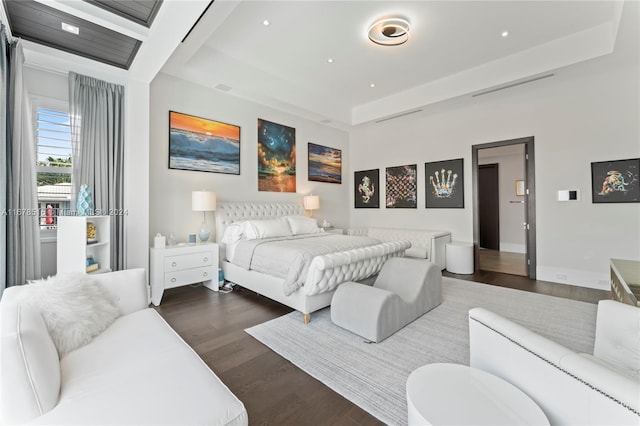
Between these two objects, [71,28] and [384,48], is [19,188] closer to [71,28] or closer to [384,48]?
[71,28]

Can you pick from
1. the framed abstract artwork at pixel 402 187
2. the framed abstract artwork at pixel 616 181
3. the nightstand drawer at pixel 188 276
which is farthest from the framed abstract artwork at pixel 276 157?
the framed abstract artwork at pixel 616 181

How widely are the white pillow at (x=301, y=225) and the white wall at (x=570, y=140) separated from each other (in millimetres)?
2789

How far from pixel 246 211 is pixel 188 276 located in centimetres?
149

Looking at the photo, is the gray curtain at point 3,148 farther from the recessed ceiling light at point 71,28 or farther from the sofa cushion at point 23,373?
the sofa cushion at point 23,373

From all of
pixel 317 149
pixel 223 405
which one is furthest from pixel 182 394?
pixel 317 149

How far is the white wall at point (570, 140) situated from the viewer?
12.9ft

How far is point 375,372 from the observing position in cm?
206

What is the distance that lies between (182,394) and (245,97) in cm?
482

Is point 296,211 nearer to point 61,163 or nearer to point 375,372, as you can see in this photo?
point 61,163

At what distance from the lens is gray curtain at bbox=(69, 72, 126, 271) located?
10.8 feet

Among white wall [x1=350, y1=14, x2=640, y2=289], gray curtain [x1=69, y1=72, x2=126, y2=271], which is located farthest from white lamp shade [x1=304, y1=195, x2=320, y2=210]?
gray curtain [x1=69, y1=72, x2=126, y2=271]

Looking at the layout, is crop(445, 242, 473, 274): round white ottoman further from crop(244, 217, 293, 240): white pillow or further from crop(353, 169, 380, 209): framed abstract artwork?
crop(244, 217, 293, 240): white pillow

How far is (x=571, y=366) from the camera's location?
40.3 inches

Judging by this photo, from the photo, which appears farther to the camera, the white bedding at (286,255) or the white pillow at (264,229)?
the white pillow at (264,229)
